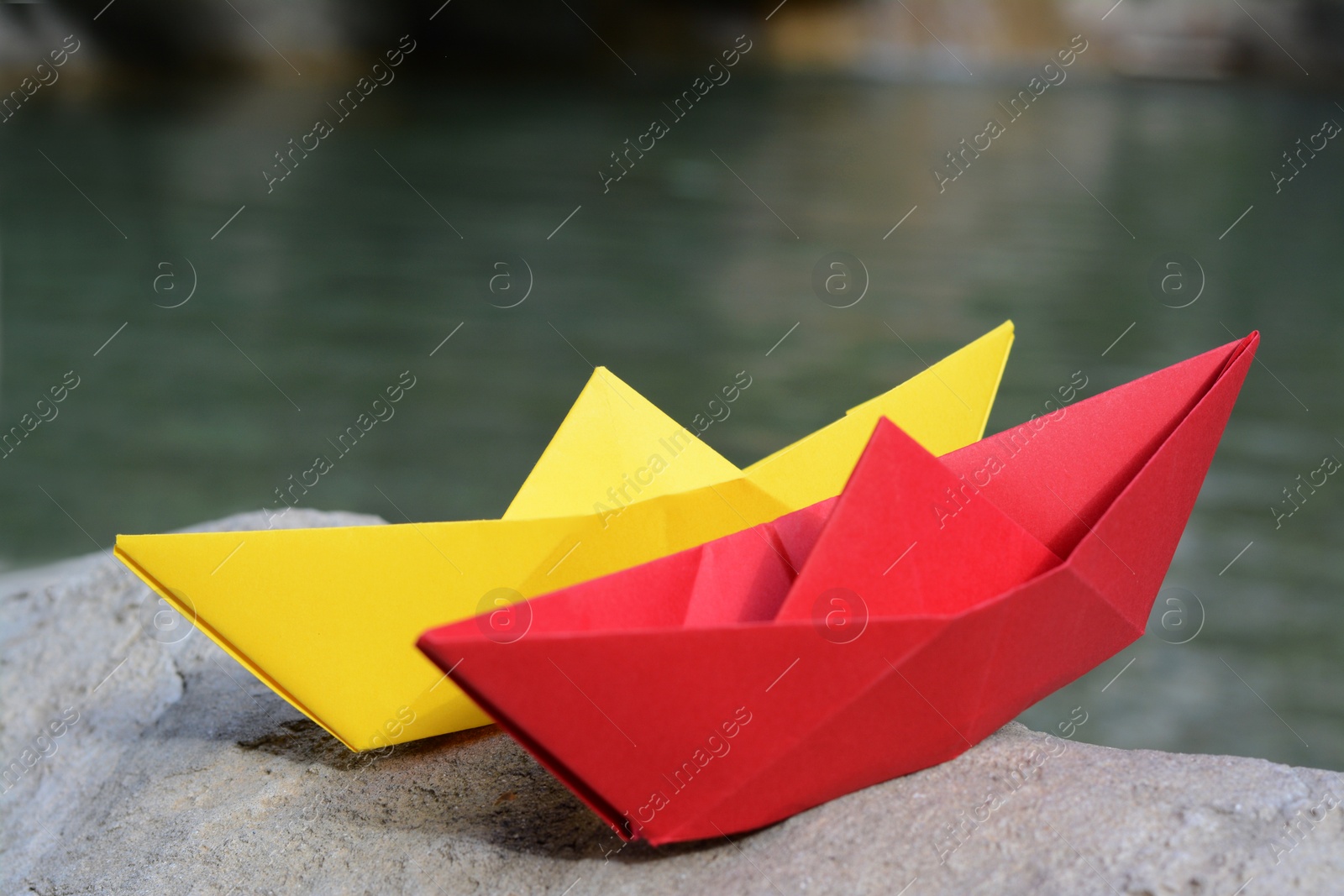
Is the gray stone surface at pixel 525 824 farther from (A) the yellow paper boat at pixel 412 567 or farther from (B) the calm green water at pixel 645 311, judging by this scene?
(B) the calm green water at pixel 645 311

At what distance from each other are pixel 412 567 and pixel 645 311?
9.73ft

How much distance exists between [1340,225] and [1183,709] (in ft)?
13.3

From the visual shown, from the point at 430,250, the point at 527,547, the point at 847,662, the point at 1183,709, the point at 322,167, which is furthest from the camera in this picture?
the point at 322,167

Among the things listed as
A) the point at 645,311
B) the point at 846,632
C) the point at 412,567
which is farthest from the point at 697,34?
the point at 846,632

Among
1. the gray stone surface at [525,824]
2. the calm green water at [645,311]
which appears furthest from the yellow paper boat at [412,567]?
the calm green water at [645,311]

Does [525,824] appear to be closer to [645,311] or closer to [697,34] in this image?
[645,311]

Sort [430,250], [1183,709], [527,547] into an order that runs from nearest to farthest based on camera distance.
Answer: [527,547] < [1183,709] < [430,250]

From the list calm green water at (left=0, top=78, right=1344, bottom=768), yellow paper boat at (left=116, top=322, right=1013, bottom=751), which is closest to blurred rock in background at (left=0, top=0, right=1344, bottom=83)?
calm green water at (left=0, top=78, right=1344, bottom=768)

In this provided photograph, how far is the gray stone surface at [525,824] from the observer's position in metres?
0.59

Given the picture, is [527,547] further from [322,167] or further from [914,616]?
[322,167]

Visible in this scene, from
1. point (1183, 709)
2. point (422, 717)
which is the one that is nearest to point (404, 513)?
point (1183, 709)

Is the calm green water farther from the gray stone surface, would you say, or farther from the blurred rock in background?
the blurred rock in background

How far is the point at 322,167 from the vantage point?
6.09 metres

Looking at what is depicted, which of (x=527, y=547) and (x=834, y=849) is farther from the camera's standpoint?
(x=527, y=547)
